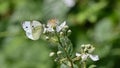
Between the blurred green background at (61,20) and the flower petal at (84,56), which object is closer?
the flower petal at (84,56)

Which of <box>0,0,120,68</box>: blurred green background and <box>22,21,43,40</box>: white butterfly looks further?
<box>0,0,120,68</box>: blurred green background

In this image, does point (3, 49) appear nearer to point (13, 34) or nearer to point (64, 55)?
point (13, 34)

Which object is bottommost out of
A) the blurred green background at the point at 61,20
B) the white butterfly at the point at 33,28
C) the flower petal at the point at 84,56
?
the blurred green background at the point at 61,20

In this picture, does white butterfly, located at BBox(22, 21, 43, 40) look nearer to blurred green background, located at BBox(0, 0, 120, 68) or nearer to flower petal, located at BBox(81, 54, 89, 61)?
flower petal, located at BBox(81, 54, 89, 61)

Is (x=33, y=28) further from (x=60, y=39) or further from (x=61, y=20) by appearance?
(x=61, y=20)

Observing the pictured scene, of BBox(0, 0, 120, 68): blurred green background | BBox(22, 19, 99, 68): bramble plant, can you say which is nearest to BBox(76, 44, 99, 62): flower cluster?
BBox(22, 19, 99, 68): bramble plant

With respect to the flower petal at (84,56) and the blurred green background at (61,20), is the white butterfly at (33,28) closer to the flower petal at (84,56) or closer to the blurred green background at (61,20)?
the flower petal at (84,56)

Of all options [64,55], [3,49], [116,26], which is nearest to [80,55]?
[64,55]

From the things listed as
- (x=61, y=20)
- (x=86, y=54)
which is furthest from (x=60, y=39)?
(x=61, y=20)

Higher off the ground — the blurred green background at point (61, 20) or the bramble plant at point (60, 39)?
the bramble plant at point (60, 39)

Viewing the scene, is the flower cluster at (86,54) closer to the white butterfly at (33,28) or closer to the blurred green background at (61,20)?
the white butterfly at (33,28)

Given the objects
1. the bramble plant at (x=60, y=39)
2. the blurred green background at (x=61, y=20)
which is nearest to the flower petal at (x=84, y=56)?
the bramble plant at (x=60, y=39)
